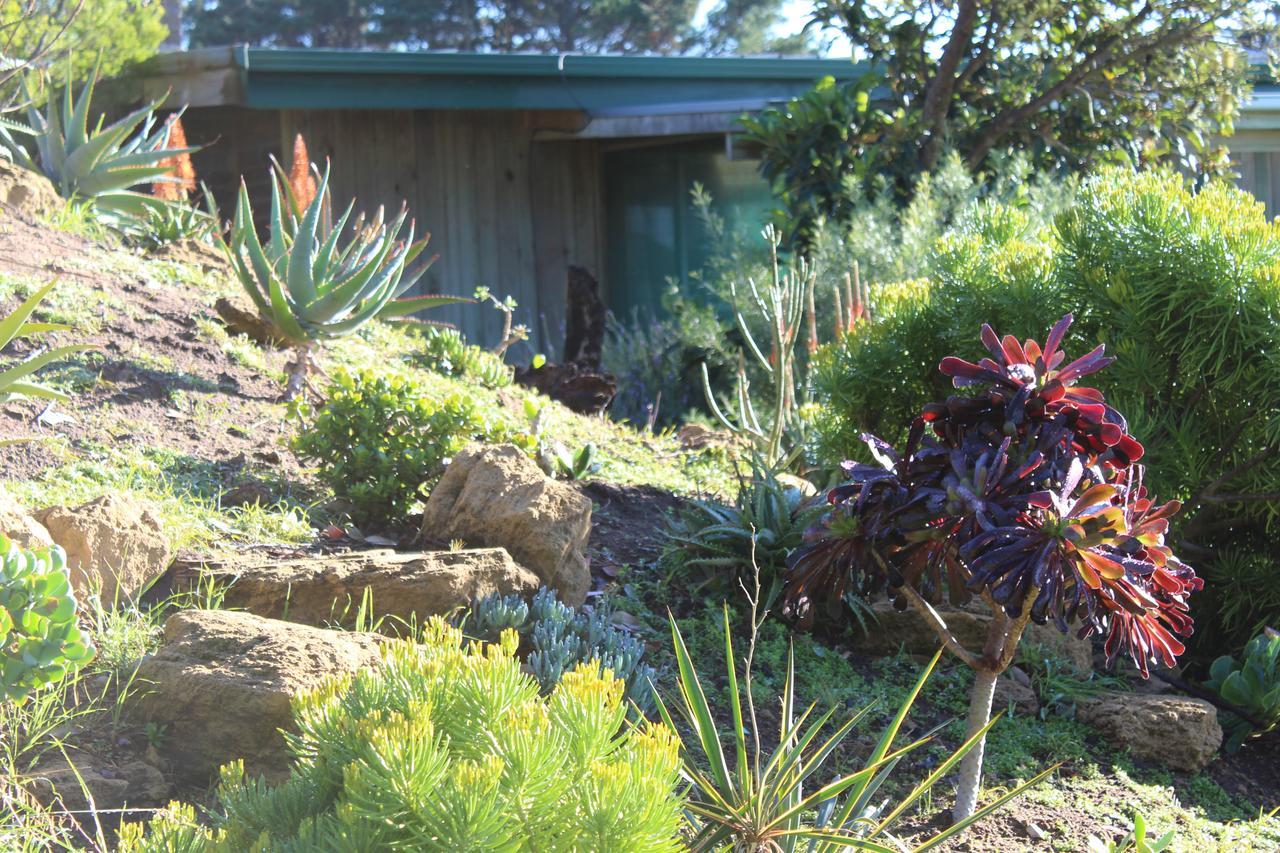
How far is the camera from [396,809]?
2.07 meters

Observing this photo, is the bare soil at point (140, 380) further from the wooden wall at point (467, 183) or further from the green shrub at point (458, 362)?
the wooden wall at point (467, 183)

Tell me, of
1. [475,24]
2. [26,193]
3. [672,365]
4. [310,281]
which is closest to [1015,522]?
[310,281]

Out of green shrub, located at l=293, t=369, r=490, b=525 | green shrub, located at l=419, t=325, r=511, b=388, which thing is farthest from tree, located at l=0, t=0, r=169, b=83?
green shrub, located at l=293, t=369, r=490, b=525

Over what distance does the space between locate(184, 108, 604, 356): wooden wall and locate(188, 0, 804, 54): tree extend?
55.4ft

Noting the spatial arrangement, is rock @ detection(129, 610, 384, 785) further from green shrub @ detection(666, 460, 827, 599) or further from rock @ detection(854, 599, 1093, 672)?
rock @ detection(854, 599, 1093, 672)

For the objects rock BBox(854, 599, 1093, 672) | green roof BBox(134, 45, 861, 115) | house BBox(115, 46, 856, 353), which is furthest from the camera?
house BBox(115, 46, 856, 353)

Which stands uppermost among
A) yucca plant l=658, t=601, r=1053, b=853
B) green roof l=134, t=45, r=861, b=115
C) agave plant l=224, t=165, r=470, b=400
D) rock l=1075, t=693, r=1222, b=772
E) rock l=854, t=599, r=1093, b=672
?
green roof l=134, t=45, r=861, b=115

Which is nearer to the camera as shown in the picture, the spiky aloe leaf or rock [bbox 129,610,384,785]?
rock [bbox 129,610,384,785]

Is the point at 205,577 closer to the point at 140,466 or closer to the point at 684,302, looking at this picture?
the point at 140,466

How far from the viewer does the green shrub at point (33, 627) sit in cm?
264

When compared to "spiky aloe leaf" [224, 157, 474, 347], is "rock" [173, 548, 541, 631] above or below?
below

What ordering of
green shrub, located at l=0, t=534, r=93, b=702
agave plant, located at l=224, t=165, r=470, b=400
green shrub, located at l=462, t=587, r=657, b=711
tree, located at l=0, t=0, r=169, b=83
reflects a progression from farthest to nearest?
1. tree, located at l=0, t=0, r=169, b=83
2. agave plant, located at l=224, t=165, r=470, b=400
3. green shrub, located at l=462, t=587, r=657, b=711
4. green shrub, located at l=0, t=534, r=93, b=702

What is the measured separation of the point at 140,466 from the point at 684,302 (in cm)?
578

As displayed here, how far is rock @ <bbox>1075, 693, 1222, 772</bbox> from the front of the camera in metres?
3.98
